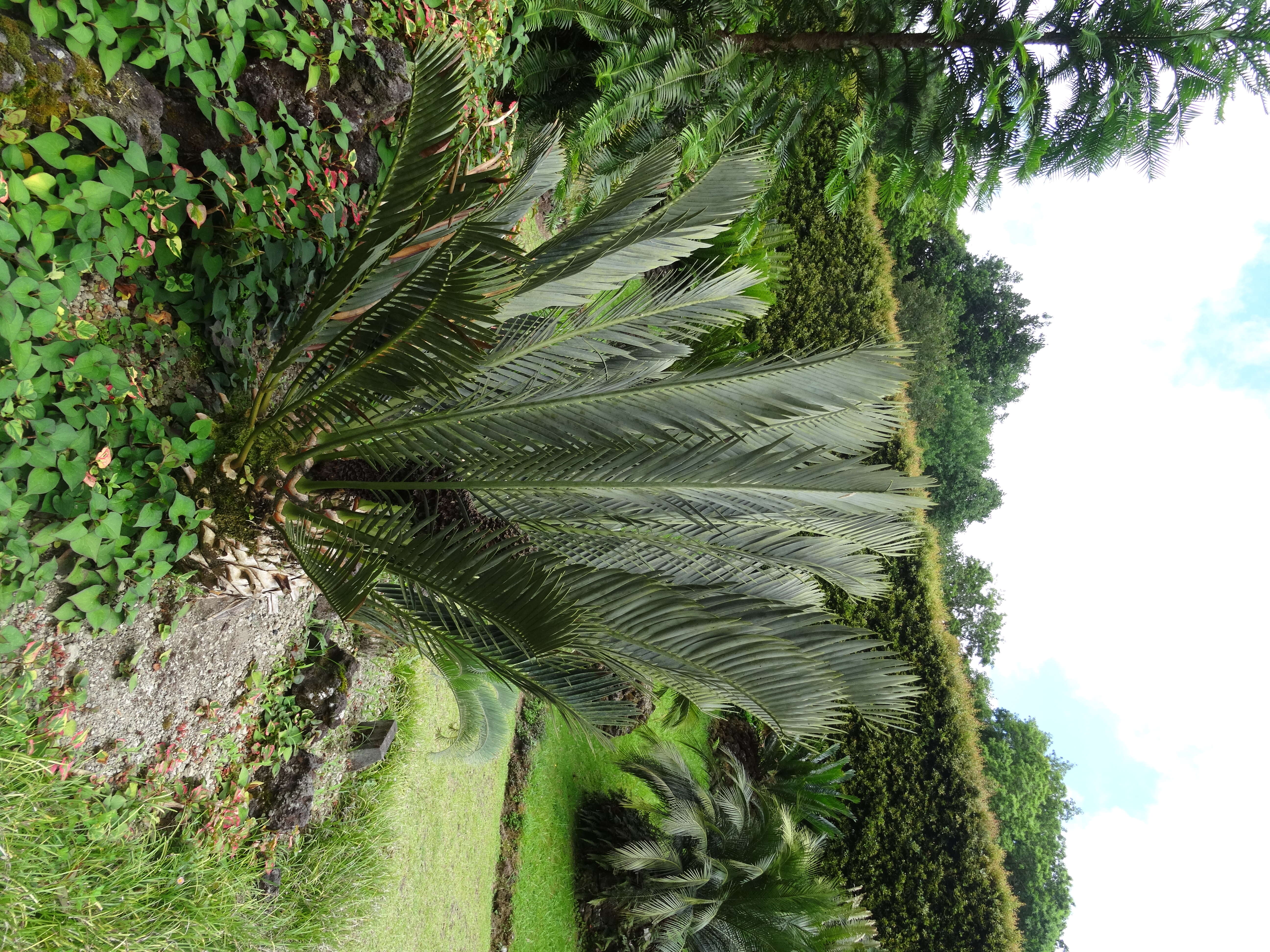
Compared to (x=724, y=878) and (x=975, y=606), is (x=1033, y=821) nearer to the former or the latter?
(x=975, y=606)

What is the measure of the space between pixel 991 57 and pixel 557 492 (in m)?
4.40

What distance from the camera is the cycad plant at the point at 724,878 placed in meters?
4.88

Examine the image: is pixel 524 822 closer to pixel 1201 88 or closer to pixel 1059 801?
pixel 1201 88

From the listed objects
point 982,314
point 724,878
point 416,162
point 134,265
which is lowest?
point 724,878

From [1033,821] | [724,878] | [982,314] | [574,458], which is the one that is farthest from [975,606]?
[574,458]

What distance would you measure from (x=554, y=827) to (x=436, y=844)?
1.67m

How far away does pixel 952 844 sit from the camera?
6.25 m

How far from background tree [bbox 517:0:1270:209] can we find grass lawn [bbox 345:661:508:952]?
3731 mm

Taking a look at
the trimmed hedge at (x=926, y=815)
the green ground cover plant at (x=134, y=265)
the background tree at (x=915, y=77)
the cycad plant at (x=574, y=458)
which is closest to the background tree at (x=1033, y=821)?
the trimmed hedge at (x=926, y=815)

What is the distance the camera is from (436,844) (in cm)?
409

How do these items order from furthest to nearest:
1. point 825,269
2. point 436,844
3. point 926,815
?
point 825,269 → point 926,815 → point 436,844

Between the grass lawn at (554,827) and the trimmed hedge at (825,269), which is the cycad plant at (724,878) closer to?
the grass lawn at (554,827)

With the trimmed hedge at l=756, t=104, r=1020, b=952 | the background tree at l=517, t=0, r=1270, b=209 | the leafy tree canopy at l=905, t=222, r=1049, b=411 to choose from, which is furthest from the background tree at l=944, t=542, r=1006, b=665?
the background tree at l=517, t=0, r=1270, b=209

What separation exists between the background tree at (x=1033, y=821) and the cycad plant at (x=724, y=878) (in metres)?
7.79
